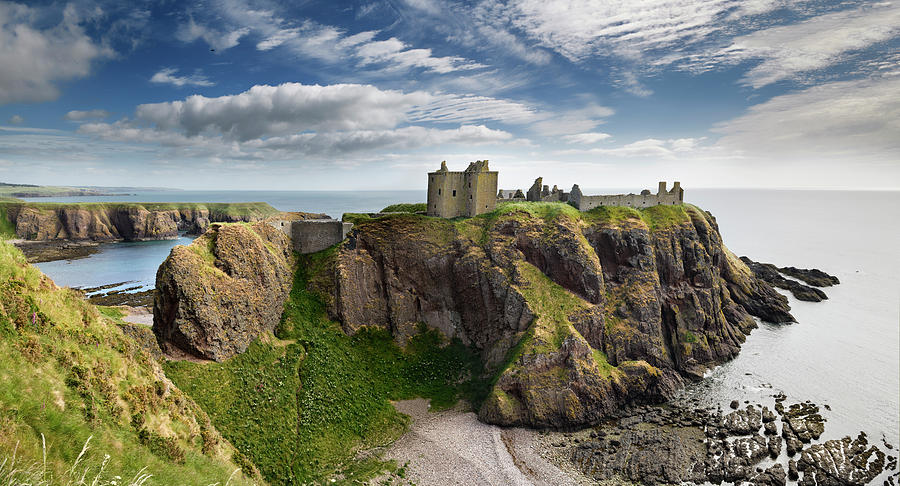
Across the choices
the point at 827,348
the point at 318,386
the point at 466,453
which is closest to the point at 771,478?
the point at 466,453

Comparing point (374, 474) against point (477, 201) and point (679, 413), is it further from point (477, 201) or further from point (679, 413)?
point (477, 201)

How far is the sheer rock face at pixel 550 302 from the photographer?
46125 mm

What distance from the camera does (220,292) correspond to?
37906 mm

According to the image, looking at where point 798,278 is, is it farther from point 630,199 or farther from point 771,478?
point 771,478

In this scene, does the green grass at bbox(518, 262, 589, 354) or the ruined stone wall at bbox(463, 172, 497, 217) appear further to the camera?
the ruined stone wall at bbox(463, 172, 497, 217)

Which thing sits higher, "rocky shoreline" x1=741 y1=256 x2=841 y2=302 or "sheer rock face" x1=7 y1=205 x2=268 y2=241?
"sheer rock face" x1=7 y1=205 x2=268 y2=241

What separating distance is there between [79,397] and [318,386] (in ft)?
102

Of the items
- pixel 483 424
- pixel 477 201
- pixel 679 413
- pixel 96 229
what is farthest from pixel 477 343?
pixel 96 229

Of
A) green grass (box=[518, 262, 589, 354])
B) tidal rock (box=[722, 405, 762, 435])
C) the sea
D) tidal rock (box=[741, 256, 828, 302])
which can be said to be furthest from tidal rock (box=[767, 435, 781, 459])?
tidal rock (box=[741, 256, 828, 302])

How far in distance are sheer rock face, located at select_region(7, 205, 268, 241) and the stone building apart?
149 metres

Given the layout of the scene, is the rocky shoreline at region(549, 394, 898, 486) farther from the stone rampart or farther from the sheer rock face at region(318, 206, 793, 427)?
the stone rampart

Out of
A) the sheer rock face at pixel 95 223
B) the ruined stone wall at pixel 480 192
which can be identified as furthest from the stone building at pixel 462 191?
the sheer rock face at pixel 95 223

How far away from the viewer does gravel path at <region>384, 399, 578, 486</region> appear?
34906 mm

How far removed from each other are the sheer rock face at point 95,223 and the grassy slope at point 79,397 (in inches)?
6951
